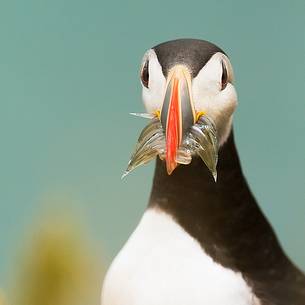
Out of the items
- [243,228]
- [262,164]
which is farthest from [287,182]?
[243,228]

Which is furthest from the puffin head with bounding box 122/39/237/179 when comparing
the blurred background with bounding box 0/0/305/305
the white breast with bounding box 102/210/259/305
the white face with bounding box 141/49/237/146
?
the blurred background with bounding box 0/0/305/305

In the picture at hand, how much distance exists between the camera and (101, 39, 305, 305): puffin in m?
1.04

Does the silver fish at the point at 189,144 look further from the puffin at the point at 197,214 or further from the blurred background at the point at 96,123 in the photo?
the blurred background at the point at 96,123

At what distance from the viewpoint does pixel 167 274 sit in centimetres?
108

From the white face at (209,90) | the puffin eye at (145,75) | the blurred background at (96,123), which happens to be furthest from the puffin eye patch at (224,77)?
the blurred background at (96,123)

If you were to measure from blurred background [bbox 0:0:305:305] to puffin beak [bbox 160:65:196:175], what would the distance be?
0.49 m

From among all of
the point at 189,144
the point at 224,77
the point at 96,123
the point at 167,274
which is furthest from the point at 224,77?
the point at 96,123

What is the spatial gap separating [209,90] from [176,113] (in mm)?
65

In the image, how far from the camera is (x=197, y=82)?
3.43 feet

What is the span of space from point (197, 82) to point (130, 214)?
1.77ft

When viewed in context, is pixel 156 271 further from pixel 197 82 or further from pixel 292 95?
pixel 292 95

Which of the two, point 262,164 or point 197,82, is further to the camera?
point 262,164

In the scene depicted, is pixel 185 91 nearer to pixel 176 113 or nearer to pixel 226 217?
pixel 176 113

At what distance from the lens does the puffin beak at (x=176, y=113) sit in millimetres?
1013
